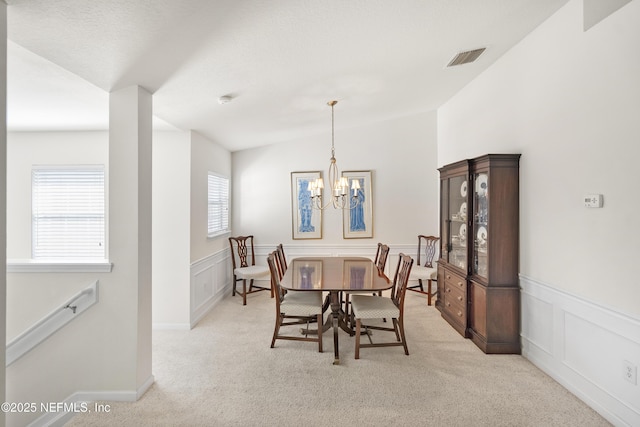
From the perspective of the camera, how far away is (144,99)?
249 cm

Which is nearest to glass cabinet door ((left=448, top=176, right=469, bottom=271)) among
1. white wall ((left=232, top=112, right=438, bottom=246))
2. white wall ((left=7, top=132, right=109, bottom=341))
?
white wall ((left=232, top=112, right=438, bottom=246))

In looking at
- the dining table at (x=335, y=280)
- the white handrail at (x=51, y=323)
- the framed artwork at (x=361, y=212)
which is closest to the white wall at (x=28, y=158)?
the white handrail at (x=51, y=323)

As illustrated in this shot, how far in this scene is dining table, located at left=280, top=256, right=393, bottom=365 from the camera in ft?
9.57

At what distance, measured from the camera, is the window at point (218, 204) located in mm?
4594

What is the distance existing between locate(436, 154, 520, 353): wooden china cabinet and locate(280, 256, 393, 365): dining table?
970mm

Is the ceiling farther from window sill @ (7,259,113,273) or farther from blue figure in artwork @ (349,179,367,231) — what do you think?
blue figure in artwork @ (349,179,367,231)

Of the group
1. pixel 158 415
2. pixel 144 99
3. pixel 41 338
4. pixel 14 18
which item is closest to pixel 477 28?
pixel 144 99

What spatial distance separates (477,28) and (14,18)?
3100 millimetres

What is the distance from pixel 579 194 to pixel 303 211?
3.83 m

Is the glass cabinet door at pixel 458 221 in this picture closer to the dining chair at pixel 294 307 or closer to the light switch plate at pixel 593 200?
the light switch plate at pixel 593 200

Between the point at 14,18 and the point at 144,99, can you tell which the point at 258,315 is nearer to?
the point at 144,99

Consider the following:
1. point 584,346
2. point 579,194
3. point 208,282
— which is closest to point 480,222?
point 579,194

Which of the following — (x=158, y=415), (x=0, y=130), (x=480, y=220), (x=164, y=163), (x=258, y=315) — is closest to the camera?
(x=0, y=130)

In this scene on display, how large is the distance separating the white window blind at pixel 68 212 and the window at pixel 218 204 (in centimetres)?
134
